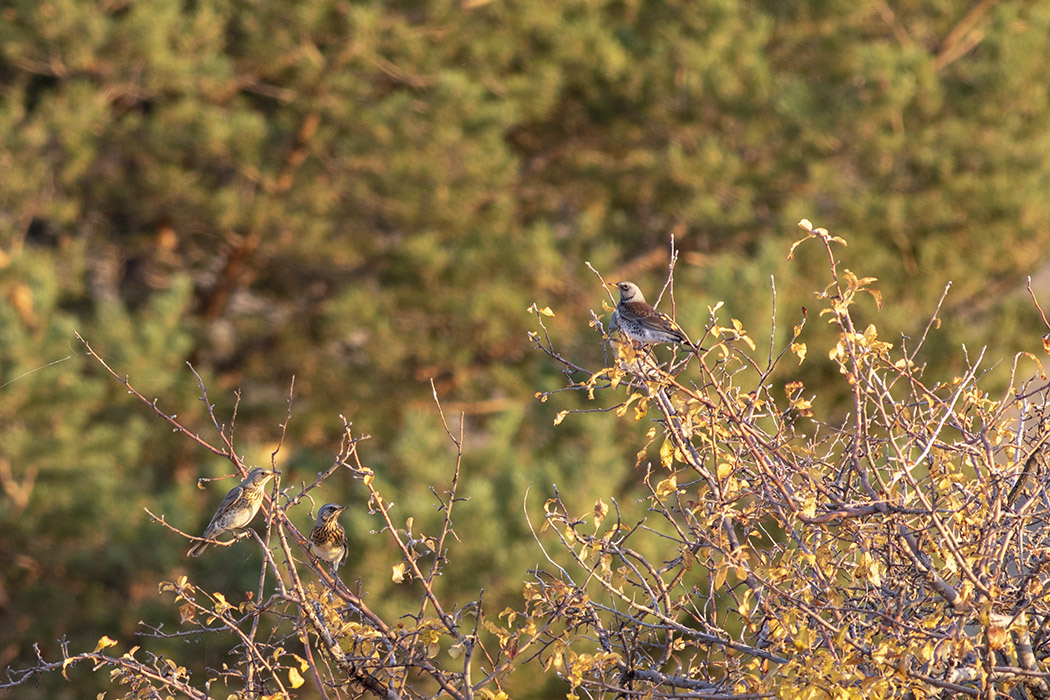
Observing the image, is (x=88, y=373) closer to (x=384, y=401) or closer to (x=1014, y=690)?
(x=384, y=401)

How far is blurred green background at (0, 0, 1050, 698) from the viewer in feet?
29.1

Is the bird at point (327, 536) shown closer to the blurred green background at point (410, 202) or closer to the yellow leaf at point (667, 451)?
the yellow leaf at point (667, 451)

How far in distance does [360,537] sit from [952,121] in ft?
20.5

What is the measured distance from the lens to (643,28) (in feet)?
35.3

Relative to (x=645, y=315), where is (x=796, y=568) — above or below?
above

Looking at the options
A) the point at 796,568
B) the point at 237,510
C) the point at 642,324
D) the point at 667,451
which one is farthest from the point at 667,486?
the point at 237,510

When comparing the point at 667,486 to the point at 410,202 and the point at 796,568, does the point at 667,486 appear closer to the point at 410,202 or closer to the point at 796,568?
the point at 796,568

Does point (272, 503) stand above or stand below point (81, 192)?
above

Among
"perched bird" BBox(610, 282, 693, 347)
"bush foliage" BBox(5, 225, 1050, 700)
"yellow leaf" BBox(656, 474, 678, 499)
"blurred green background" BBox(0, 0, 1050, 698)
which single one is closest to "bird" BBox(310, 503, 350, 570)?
"bush foliage" BBox(5, 225, 1050, 700)

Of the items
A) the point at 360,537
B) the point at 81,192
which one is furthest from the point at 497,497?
Answer: the point at 81,192

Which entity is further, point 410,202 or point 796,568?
point 410,202

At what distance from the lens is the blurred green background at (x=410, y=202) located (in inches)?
349

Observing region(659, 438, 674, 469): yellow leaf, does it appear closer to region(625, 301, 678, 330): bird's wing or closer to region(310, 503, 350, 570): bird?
region(625, 301, 678, 330): bird's wing

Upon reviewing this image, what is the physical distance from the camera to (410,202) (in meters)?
9.86
